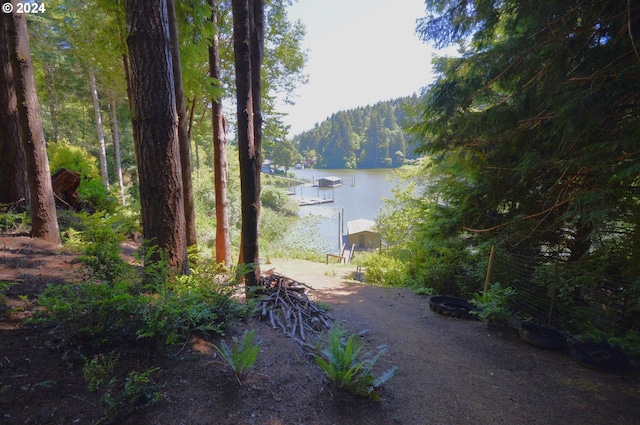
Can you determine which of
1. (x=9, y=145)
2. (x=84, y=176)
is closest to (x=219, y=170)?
(x=9, y=145)

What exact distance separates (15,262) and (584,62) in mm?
7349

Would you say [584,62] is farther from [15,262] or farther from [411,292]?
[15,262]

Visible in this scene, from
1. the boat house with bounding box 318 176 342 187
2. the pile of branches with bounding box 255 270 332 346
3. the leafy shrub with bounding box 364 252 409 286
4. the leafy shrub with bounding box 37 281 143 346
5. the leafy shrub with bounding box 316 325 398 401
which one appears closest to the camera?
the leafy shrub with bounding box 37 281 143 346

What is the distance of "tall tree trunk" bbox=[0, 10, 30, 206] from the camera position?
204 inches

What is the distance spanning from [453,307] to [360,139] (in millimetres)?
52088

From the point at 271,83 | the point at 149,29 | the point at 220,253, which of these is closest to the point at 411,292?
the point at 220,253

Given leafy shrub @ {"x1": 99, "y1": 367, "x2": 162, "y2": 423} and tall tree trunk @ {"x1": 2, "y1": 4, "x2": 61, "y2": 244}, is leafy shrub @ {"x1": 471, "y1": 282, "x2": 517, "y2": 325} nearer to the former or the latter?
leafy shrub @ {"x1": 99, "y1": 367, "x2": 162, "y2": 423}

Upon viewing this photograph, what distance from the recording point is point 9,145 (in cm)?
546

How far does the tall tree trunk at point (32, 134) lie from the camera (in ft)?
14.7

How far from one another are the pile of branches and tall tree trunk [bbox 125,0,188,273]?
4.90 ft

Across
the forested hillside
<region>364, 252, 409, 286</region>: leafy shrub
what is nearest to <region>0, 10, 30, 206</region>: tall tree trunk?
<region>364, 252, 409, 286</region>: leafy shrub

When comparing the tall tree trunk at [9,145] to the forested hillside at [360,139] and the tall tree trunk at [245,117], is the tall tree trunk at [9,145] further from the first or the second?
the forested hillside at [360,139]

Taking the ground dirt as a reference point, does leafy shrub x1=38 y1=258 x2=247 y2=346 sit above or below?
above

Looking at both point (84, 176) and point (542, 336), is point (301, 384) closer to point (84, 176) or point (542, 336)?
point (542, 336)
